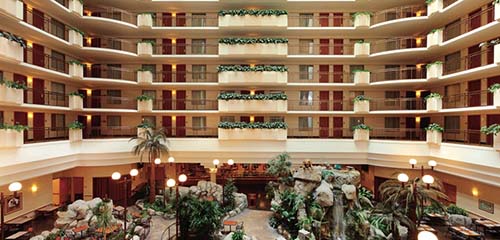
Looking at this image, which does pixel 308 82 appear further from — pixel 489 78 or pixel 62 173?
pixel 62 173

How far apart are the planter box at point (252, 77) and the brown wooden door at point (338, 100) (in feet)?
18.4

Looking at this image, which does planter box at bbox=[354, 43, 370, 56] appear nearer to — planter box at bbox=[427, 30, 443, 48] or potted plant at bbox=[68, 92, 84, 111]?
planter box at bbox=[427, 30, 443, 48]

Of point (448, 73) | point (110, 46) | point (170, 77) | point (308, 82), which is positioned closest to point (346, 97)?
point (308, 82)

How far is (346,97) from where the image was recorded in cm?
2461

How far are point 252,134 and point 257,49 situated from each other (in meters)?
7.08

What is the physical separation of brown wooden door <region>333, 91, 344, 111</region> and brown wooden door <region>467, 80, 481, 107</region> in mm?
8939

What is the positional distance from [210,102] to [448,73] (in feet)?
64.1

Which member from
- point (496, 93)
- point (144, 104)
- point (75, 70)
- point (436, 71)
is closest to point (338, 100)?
point (436, 71)

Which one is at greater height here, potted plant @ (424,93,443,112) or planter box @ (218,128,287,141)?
potted plant @ (424,93,443,112)

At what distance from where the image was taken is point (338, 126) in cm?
2472

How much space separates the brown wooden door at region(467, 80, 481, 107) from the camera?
19.0m

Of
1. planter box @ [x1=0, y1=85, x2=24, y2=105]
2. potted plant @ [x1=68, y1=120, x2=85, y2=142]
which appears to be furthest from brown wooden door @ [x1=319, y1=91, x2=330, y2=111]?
planter box @ [x1=0, y1=85, x2=24, y2=105]

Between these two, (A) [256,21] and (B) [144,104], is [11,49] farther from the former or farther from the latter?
(A) [256,21]

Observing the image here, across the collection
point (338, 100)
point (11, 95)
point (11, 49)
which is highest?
point (11, 49)
